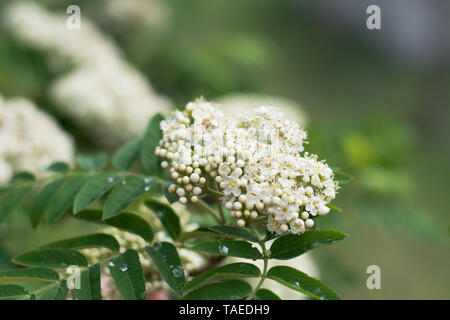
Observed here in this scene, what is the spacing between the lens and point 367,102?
761cm

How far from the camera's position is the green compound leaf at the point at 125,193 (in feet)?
3.92

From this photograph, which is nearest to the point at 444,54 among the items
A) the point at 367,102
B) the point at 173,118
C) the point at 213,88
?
the point at 367,102

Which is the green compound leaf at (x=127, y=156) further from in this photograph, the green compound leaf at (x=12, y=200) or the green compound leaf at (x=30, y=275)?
the green compound leaf at (x=30, y=275)

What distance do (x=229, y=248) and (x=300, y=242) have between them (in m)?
0.16

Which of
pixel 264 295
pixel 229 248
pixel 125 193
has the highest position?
pixel 125 193

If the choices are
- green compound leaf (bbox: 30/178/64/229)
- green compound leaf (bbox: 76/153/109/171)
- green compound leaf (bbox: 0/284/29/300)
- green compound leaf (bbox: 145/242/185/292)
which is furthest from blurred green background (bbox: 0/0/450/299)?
green compound leaf (bbox: 145/242/185/292)

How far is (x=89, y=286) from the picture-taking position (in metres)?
1.12

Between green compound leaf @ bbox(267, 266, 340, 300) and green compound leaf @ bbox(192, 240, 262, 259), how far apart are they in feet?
0.19

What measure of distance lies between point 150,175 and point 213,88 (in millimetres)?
1802

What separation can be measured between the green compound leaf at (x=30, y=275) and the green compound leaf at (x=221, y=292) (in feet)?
1.13

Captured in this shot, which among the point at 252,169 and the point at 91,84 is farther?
the point at 91,84

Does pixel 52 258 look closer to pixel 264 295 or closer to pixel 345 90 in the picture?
pixel 264 295

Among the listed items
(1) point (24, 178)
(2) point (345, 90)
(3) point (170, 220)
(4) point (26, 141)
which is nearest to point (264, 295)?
(3) point (170, 220)
